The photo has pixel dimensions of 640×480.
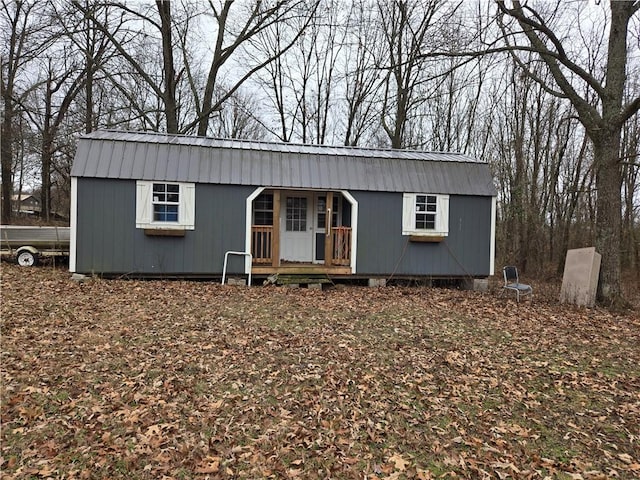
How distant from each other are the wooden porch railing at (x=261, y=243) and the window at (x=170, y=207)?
1.52m

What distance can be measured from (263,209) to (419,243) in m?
4.30

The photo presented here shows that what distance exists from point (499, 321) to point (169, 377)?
5.54m

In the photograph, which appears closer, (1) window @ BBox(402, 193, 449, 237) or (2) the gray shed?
(2) the gray shed

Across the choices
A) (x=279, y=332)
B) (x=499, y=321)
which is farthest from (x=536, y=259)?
(x=279, y=332)

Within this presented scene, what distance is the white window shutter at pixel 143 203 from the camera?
942 cm

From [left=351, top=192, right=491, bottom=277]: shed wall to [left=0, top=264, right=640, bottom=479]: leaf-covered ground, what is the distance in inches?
140

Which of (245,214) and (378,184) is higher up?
(378,184)

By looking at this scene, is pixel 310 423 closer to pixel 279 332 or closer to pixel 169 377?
pixel 169 377

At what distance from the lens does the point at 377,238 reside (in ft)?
34.9

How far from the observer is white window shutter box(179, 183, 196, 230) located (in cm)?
966

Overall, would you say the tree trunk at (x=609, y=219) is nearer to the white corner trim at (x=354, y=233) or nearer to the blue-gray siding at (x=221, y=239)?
the blue-gray siding at (x=221, y=239)

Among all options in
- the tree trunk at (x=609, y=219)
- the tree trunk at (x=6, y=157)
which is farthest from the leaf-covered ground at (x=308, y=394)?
the tree trunk at (x=6, y=157)

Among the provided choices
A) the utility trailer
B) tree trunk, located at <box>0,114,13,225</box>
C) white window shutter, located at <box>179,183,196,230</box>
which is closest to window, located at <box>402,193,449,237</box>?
white window shutter, located at <box>179,183,196,230</box>

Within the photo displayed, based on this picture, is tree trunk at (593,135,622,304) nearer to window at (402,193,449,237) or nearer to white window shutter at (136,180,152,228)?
window at (402,193,449,237)
